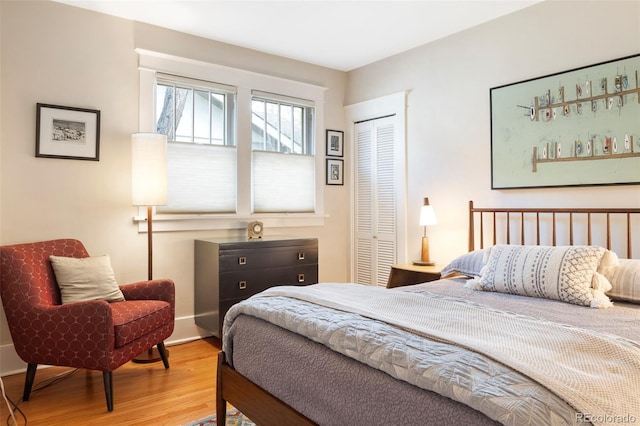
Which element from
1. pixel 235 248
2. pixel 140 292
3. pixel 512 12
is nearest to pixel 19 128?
pixel 140 292

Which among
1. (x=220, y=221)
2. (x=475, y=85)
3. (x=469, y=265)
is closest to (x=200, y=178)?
(x=220, y=221)

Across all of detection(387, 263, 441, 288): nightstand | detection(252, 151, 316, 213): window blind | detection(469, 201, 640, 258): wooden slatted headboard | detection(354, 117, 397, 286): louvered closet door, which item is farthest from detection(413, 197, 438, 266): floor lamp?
detection(252, 151, 316, 213): window blind

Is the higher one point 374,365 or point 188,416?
point 374,365

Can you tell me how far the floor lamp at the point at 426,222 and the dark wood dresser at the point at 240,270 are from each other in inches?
38.1

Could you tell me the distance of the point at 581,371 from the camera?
3.88 ft

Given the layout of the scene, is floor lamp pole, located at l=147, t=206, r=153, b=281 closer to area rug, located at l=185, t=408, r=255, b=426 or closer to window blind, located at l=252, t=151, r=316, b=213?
window blind, located at l=252, t=151, r=316, b=213

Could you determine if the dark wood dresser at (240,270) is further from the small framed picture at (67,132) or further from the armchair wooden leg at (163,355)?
the small framed picture at (67,132)

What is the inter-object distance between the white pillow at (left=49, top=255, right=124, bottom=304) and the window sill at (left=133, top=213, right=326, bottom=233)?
2.18 ft

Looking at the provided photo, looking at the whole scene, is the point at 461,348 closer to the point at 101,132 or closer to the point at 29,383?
the point at 29,383

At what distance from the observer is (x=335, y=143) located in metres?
4.73

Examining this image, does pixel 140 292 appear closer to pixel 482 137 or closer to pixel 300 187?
pixel 300 187

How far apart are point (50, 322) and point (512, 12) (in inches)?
147

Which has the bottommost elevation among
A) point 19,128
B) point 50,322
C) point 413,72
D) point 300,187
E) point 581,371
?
point 50,322

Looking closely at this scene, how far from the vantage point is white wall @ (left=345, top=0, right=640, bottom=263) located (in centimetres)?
287
